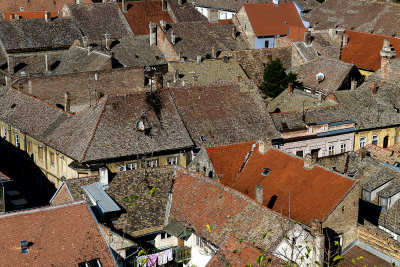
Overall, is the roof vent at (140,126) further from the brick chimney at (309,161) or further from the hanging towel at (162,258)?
the hanging towel at (162,258)

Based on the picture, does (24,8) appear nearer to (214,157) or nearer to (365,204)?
(214,157)

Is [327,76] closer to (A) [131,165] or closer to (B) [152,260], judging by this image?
(A) [131,165]

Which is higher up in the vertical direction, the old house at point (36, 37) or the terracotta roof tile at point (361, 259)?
the old house at point (36, 37)

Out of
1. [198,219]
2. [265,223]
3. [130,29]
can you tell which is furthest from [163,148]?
[130,29]

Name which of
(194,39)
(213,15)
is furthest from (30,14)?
(194,39)

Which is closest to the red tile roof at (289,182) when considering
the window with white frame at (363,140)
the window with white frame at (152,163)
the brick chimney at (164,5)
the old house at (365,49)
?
the window with white frame at (152,163)

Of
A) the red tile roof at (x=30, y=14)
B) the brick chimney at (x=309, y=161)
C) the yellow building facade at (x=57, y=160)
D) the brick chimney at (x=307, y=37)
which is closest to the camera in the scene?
the brick chimney at (x=309, y=161)

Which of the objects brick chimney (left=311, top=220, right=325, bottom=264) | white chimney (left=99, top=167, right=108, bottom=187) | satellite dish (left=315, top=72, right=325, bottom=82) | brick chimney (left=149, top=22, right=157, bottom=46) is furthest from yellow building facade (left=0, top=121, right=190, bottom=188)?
brick chimney (left=149, top=22, right=157, bottom=46)

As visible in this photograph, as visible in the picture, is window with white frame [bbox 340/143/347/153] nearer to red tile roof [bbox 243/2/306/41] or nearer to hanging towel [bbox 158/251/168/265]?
hanging towel [bbox 158/251/168/265]
